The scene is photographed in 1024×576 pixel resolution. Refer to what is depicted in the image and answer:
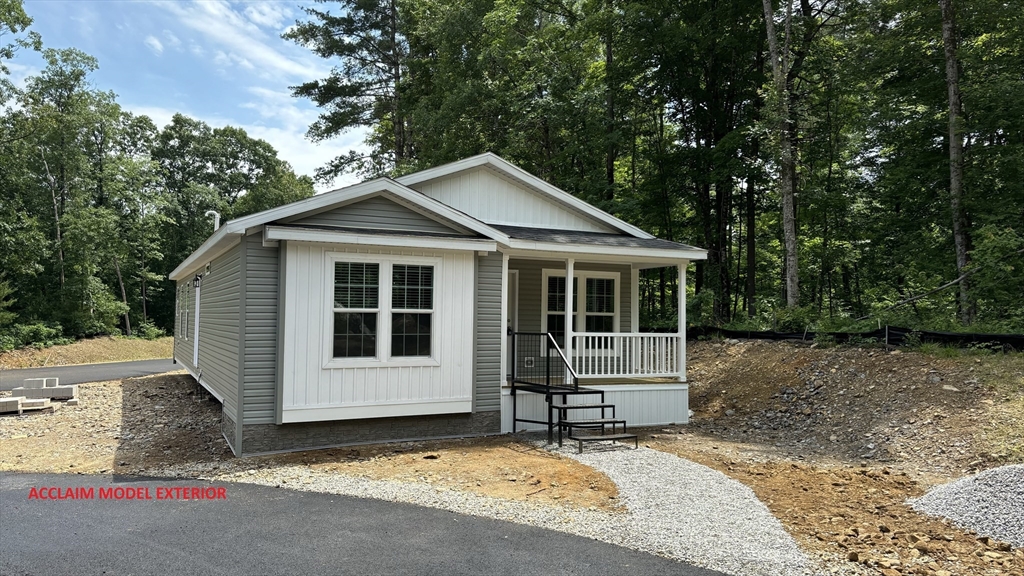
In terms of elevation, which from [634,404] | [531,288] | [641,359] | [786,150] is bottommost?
[634,404]

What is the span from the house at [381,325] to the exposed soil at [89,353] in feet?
48.5

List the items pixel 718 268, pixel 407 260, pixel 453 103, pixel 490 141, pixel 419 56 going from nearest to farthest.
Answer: pixel 407 260
pixel 718 268
pixel 453 103
pixel 490 141
pixel 419 56

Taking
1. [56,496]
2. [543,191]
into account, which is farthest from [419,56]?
[56,496]

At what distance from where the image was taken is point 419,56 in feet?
86.4

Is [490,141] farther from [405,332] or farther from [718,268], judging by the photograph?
[405,332]

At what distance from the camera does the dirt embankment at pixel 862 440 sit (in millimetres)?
4637

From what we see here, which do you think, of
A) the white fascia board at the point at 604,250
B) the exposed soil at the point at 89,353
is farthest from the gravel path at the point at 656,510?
the exposed soil at the point at 89,353

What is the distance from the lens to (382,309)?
25.9ft

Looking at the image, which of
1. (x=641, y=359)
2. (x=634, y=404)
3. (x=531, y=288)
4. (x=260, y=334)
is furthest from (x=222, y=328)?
(x=641, y=359)

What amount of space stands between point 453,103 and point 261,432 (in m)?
15.9

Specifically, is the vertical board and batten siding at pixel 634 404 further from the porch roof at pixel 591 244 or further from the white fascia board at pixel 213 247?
the white fascia board at pixel 213 247

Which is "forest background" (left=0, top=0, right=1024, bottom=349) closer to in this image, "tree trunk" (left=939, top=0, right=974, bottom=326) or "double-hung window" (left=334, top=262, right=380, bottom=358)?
"tree trunk" (left=939, top=0, right=974, bottom=326)

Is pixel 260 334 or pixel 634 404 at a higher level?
pixel 260 334

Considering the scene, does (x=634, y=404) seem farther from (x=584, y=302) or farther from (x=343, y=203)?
(x=343, y=203)
